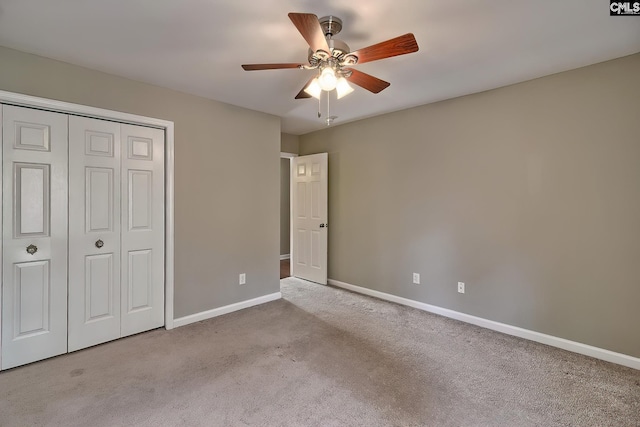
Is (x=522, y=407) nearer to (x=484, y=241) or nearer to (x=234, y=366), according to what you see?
(x=484, y=241)

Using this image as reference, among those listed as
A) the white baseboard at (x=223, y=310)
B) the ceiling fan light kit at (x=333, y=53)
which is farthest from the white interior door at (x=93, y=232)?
the ceiling fan light kit at (x=333, y=53)

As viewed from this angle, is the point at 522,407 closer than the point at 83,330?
Yes

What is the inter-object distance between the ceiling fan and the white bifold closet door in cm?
164

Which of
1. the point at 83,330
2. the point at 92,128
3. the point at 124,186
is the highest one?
the point at 92,128

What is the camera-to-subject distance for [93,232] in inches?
104

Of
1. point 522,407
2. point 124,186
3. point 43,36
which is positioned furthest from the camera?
point 124,186

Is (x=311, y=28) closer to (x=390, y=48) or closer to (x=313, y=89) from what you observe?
(x=390, y=48)

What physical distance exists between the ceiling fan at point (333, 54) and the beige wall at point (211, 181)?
155cm

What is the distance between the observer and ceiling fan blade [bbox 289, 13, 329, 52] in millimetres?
1427

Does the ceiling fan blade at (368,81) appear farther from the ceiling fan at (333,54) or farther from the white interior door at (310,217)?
the white interior door at (310,217)

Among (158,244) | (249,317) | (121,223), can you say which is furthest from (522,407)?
(121,223)

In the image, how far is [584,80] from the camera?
2.52m

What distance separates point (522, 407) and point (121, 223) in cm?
346

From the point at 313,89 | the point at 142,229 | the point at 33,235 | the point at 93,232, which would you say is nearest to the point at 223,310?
the point at 142,229
